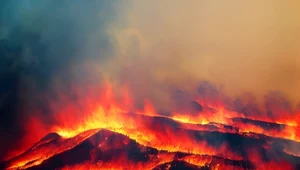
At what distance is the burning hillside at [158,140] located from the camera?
18406 millimetres

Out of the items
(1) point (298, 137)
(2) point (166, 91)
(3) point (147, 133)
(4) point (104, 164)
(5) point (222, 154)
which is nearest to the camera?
(4) point (104, 164)

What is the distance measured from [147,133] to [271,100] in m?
13.2

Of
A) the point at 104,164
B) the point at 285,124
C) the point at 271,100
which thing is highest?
the point at 271,100

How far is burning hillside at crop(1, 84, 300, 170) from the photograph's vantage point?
18.4 metres

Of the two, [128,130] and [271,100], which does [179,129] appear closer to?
[128,130]

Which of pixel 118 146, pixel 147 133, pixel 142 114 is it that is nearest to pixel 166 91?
pixel 142 114

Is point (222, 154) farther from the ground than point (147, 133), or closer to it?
closer to it

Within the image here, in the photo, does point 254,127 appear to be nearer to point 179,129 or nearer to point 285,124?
point 285,124

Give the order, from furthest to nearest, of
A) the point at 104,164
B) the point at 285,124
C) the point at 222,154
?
the point at 285,124 < the point at 222,154 < the point at 104,164

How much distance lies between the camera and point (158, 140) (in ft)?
66.2

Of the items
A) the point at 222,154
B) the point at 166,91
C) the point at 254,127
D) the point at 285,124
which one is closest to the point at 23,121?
the point at 166,91

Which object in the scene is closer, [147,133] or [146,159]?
[146,159]

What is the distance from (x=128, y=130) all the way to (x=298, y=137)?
1172cm

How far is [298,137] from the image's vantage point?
2231 centimetres
